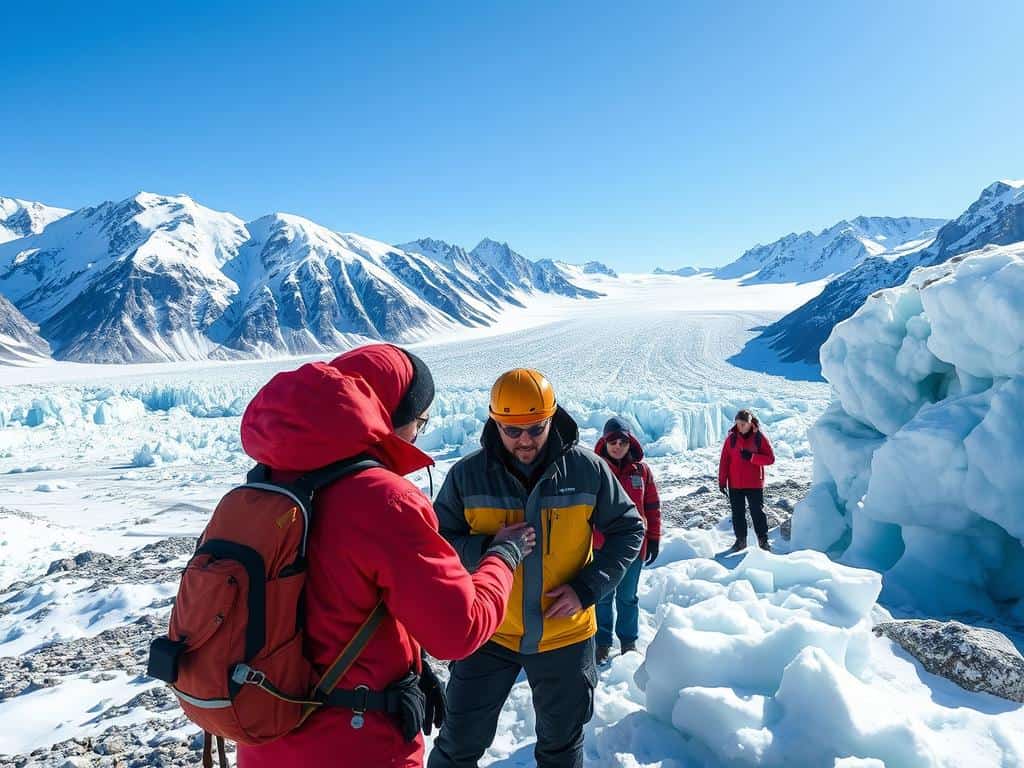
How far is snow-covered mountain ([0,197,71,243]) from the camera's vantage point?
167 metres

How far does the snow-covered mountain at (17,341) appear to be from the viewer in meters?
73.3

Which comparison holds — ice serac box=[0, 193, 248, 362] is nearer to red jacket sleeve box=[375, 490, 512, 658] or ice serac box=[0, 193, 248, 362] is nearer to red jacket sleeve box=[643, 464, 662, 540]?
red jacket sleeve box=[643, 464, 662, 540]

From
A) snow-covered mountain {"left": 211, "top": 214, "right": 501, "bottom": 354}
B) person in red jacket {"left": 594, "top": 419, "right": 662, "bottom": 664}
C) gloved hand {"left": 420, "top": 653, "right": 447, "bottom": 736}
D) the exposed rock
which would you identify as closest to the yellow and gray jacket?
gloved hand {"left": 420, "top": 653, "right": 447, "bottom": 736}

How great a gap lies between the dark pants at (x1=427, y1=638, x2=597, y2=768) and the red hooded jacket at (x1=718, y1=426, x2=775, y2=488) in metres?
3.73

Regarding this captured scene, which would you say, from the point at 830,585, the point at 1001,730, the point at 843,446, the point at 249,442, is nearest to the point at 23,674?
the point at 249,442

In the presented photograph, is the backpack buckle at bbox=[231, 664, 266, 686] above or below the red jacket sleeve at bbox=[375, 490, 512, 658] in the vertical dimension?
below

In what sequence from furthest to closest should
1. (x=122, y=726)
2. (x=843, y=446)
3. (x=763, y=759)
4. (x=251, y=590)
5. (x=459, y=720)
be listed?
(x=843, y=446), (x=122, y=726), (x=763, y=759), (x=459, y=720), (x=251, y=590)

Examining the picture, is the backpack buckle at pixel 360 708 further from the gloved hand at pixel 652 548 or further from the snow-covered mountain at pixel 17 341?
the snow-covered mountain at pixel 17 341

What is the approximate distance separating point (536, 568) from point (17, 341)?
99.7 meters

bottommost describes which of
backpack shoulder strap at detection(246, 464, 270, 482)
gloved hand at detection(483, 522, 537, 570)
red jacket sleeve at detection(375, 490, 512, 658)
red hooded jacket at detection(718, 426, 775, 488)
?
red hooded jacket at detection(718, 426, 775, 488)

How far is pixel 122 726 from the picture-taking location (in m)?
3.45

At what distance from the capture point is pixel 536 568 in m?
2.14

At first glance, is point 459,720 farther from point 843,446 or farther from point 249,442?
point 843,446

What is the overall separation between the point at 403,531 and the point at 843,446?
577 centimetres
